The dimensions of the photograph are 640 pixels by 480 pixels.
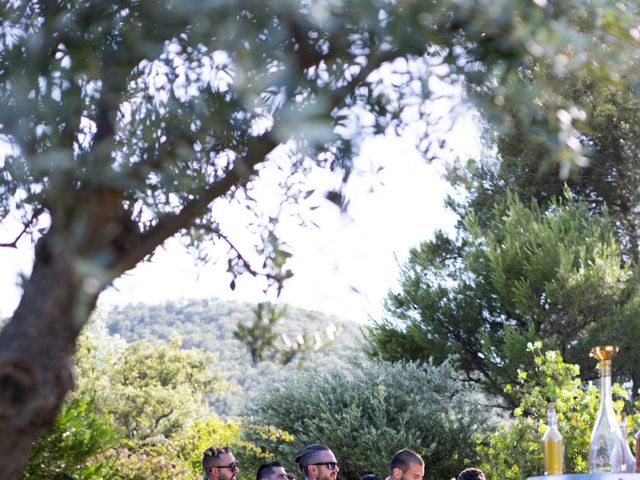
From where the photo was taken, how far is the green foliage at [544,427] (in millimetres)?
14469

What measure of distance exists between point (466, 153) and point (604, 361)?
115 cm

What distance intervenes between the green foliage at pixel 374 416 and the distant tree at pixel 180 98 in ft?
52.9

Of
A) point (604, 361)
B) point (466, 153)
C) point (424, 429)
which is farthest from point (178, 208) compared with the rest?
point (424, 429)

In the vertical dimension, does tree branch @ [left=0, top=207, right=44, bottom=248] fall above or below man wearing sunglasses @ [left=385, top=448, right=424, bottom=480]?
above

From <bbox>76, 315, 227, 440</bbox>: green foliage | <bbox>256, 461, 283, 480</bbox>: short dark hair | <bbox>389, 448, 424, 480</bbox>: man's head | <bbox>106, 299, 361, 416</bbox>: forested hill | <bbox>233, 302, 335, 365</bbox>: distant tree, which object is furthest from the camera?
<bbox>106, 299, 361, 416</bbox>: forested hill

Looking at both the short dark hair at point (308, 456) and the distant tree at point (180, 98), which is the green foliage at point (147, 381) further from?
the distant tree at point (180, 98)

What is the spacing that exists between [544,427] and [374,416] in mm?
5521

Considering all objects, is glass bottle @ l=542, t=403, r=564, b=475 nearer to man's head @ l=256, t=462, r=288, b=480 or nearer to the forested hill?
man's head @ l=256, t=462, r=288, b=480

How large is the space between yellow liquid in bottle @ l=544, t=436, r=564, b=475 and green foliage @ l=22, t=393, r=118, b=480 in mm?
6383

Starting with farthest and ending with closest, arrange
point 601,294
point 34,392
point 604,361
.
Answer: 1. point 601,294
2. point 604,361
3. point 34,392

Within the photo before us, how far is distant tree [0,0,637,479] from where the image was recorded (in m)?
2.61

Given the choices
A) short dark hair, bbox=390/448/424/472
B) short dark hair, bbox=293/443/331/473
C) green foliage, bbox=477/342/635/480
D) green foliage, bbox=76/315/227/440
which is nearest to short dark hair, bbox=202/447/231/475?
short dark hair, bbox=293/443/331/473

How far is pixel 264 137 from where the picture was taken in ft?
9.46

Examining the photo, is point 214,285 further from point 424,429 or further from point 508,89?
point 424,429
